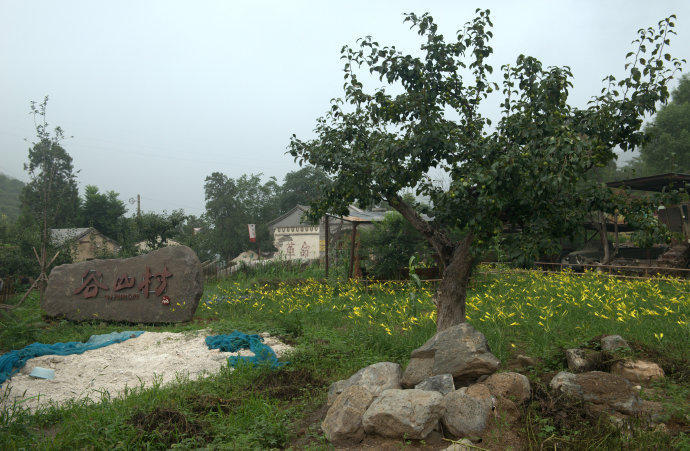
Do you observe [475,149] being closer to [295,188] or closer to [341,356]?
[341,356]

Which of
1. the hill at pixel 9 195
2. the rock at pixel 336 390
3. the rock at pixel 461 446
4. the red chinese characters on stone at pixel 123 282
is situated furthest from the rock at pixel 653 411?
the hill at pixel 9 195

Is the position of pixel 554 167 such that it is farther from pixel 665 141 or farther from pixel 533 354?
pixel 665 141

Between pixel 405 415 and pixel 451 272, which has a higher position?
pixel 451 272

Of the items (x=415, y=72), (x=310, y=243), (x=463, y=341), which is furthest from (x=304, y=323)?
(x=310, y=243)

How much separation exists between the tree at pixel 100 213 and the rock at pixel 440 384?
2907 cm

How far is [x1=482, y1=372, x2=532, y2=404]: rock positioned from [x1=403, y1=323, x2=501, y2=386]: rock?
0.25 meters

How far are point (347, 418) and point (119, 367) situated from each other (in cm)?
434

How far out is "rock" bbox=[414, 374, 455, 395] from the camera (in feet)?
13.8

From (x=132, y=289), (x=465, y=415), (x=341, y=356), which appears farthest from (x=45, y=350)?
(x=465, y=415)

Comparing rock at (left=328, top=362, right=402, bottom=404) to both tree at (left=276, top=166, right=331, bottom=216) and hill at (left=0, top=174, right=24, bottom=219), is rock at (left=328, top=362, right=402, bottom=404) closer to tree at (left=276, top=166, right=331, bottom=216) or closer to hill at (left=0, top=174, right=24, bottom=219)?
tree at (left=276, top=166, right=331, bottom=216)

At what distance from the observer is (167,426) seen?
157 inches

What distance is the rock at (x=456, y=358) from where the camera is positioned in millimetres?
4406

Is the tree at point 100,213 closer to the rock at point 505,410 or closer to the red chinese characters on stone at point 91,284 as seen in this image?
the red chinese characters on stone at point 91,284

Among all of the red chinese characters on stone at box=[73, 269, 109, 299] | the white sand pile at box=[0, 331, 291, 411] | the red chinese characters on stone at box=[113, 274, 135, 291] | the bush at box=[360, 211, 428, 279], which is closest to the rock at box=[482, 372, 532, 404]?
the white sand pile at box=[0, 331, 291, 411]
